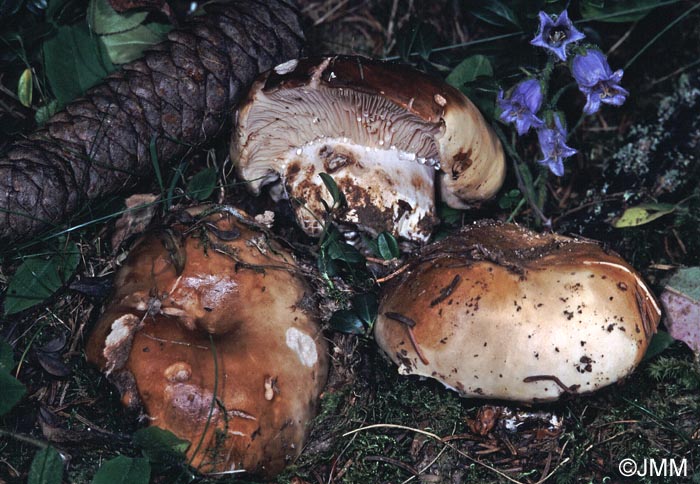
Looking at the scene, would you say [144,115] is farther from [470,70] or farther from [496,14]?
[496,14]

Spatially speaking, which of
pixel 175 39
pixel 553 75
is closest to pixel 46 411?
pixel 175 39

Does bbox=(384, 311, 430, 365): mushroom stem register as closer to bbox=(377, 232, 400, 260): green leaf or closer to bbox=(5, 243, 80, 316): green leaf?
bbox=(377, 232, 400, 260): green leaf

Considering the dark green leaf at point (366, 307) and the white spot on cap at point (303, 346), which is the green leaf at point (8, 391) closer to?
the white spot on cap at point (303, 346)

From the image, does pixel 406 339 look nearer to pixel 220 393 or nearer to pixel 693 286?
pixel 220 393

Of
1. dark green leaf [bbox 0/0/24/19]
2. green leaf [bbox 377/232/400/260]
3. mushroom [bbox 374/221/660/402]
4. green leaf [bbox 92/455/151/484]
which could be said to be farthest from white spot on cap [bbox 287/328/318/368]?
dark green leaf [bbox 0/0/24/19]

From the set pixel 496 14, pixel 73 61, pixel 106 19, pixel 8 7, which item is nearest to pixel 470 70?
pixel 496 14

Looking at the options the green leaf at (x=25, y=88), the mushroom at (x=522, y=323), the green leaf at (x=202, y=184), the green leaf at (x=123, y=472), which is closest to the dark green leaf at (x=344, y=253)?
the mushroom at (x=522, y=323)
